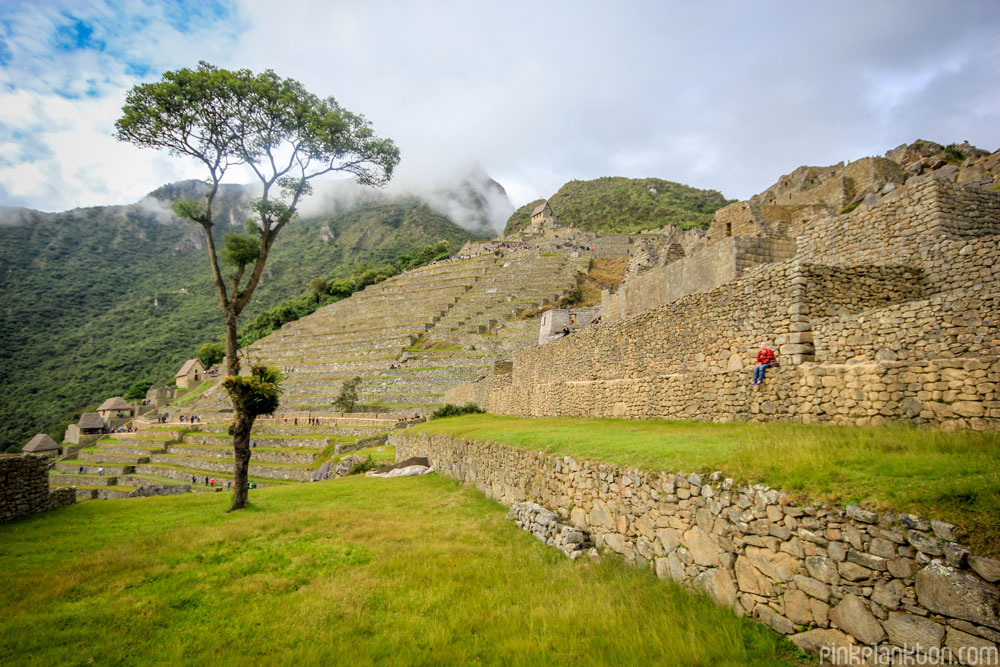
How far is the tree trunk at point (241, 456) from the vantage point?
35.3ft

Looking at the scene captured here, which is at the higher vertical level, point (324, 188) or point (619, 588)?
point (324, 188)

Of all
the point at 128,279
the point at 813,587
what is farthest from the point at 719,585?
the point at 128,279

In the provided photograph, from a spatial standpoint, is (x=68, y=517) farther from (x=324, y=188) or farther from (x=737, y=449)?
(x=324, y=188)

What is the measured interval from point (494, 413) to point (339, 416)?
18.3m

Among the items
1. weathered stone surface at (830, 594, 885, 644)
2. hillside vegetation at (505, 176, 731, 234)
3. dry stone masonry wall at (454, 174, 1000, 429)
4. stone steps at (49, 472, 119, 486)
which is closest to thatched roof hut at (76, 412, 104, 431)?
stone steps at (49, 472, 119, 486)

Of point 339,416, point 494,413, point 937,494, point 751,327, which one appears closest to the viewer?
point 937,494

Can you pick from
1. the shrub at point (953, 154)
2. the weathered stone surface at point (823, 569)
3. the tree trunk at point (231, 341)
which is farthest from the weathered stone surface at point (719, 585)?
the shrub at point (953, 154)

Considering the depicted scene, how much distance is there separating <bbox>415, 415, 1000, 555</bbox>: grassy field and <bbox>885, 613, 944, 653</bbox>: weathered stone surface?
0.52 metres

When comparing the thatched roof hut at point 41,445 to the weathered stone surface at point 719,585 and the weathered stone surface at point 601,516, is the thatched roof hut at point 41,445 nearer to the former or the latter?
the weathered stone surface at point 601,516

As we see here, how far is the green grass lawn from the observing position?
3.98 metres

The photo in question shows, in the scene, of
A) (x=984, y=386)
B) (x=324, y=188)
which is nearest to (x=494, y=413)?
(x=984, y=386)

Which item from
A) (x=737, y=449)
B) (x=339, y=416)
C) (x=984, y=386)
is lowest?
(x=339, y=416)

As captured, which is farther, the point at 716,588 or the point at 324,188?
the point at 324,188

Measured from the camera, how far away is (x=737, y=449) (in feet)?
16.0
